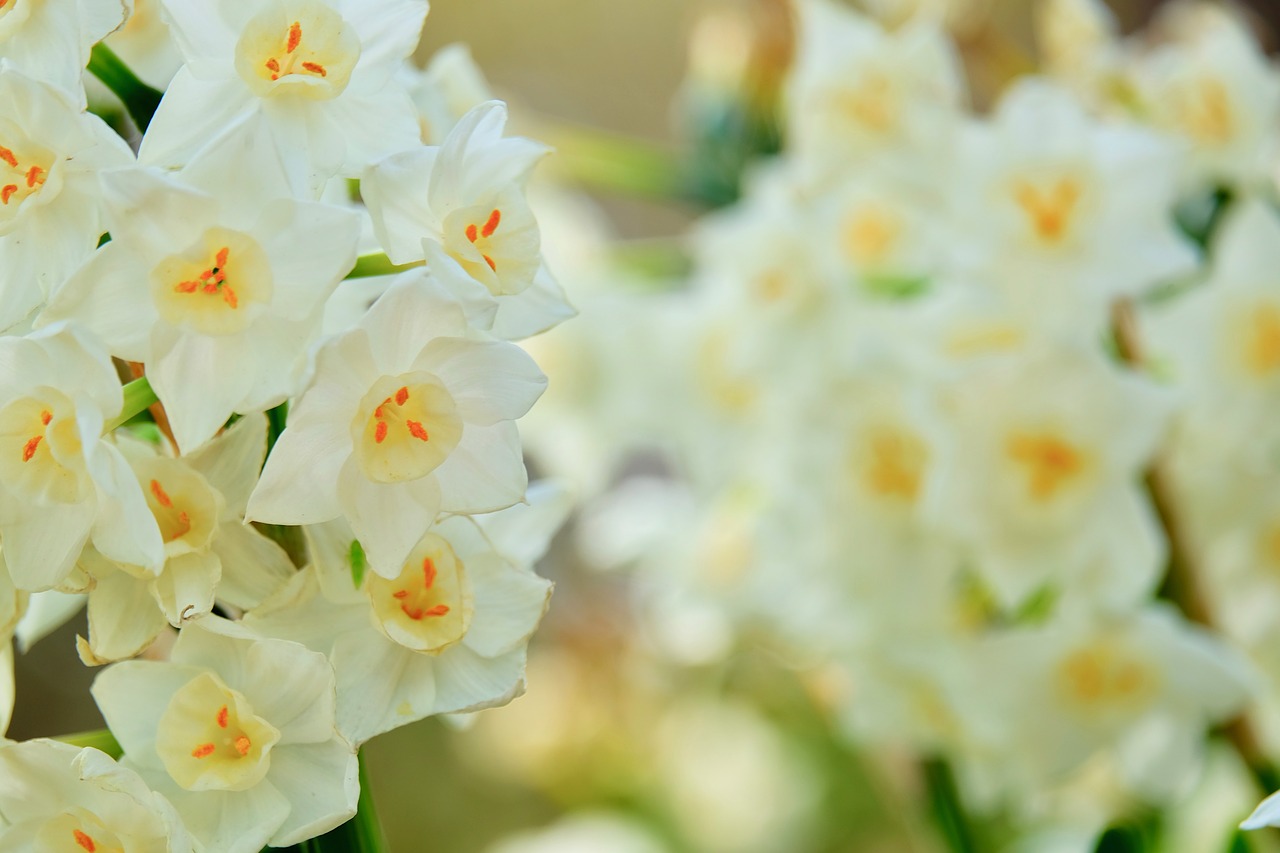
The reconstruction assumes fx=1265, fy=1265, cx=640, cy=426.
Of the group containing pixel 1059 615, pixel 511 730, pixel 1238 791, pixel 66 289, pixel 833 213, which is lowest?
pixel 511 730

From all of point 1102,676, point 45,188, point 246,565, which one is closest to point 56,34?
point 45,188

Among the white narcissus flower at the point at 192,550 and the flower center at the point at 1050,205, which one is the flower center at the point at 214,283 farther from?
the flower center at the point at 1050,205

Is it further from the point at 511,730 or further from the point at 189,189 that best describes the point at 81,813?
the point at 511,730

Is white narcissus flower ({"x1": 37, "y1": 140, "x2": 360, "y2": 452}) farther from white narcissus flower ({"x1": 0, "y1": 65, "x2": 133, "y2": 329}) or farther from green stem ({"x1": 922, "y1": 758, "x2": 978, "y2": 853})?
green stem ({"x1": 922, "y1": 758, "x2": 978, "y2": 853})

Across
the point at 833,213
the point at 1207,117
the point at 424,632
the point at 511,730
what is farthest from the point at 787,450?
the point at 511,730

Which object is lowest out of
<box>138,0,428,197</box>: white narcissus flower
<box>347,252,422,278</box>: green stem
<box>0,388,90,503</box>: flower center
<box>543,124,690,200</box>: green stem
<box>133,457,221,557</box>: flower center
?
<box>543,124,690,200</box>: green stem

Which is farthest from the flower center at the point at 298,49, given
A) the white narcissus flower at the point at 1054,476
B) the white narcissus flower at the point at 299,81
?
the white narcissus flower at the point at 1054,476

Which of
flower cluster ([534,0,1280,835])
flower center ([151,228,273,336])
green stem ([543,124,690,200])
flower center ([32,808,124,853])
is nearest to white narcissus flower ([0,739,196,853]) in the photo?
flower center ([32,808,124,853])

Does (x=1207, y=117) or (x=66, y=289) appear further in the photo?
(x=1207, y=117)
